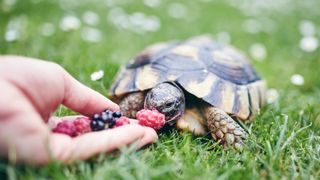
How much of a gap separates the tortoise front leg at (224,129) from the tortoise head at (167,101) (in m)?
0.20

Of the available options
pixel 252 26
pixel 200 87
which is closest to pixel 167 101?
pixel 200 87

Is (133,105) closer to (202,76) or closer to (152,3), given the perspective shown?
(202,76)

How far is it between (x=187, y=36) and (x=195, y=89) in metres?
3.12

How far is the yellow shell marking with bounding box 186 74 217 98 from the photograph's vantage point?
321 centimetres

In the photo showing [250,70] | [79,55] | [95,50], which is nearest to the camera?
[250,70]

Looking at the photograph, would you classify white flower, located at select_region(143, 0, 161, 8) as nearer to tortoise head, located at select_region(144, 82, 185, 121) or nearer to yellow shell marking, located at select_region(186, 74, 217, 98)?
yellow shell marking, located at select_region(186, 74, 217, 98)

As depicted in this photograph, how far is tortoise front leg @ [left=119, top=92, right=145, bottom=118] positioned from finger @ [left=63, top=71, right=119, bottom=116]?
594mm

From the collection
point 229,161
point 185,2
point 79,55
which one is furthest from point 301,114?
point 185,2

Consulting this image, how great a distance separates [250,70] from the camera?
12.9ft

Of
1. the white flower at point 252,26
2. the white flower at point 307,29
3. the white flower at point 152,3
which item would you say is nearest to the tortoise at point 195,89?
the white flower at point 307,29

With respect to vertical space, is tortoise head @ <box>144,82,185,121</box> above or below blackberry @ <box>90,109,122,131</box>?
below

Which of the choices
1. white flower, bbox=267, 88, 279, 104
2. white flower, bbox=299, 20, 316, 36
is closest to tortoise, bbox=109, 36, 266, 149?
white flower, bbox=267, 88, 279, 104

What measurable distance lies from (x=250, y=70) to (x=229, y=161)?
149cm

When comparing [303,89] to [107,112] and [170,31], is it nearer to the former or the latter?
[170,31]
